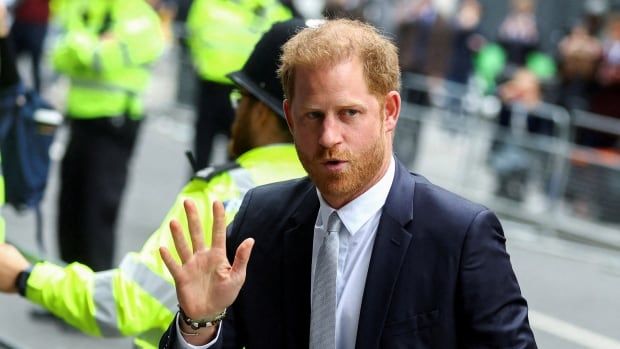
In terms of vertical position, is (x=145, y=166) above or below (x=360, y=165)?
below

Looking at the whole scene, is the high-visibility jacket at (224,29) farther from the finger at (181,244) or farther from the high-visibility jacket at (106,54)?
the finger at (181,244)

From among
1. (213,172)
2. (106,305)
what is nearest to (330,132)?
(213,172)

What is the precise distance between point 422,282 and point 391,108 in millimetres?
351

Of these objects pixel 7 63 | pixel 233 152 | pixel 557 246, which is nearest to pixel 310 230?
pixel 233 152

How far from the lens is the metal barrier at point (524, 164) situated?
1050 centimetres

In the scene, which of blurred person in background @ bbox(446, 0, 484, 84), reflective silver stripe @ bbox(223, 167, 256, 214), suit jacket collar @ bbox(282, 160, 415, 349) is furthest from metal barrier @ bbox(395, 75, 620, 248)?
→ suit jacket collar @ bbox(282, 160, 415, 349)

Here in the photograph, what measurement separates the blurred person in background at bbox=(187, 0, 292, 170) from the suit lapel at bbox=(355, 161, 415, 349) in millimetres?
6113

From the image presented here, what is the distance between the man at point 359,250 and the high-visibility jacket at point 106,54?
15.1 ft

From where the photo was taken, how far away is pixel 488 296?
2.35 meters

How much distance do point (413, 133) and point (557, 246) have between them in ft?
6.75

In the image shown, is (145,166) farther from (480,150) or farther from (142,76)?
(142,76)

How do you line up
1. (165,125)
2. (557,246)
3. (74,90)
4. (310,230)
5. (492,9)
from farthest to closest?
1. (492,9)
2. (165,125)
3. (557,246)
4. (74,90)
5. (310,230)

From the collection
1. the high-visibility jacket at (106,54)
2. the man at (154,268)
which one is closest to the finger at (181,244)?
the man at (154,268)

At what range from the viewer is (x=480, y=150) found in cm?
1168
